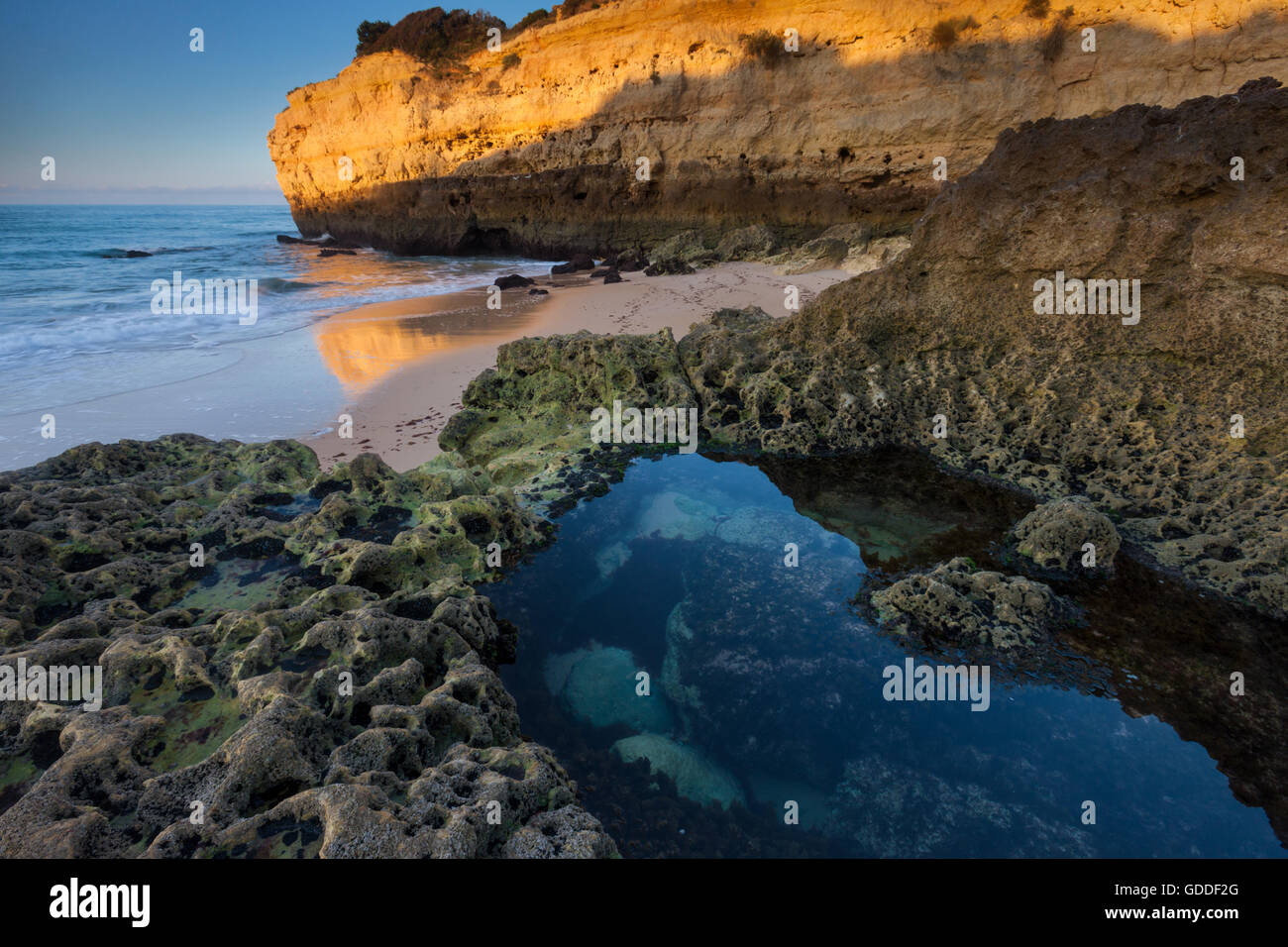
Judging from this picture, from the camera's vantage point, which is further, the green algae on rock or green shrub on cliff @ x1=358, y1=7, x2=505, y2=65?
green shrub on cliff @ x1=358, y1=7, x2=505, y2=65

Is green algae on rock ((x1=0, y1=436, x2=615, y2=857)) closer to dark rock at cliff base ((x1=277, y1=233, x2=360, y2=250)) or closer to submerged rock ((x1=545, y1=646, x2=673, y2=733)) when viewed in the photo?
submerged rock ((x1=545, y1=646, x2=673, y2=733))

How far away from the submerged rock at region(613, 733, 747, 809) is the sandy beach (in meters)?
4.34

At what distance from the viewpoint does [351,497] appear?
5027 mm

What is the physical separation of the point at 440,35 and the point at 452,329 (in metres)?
22.8

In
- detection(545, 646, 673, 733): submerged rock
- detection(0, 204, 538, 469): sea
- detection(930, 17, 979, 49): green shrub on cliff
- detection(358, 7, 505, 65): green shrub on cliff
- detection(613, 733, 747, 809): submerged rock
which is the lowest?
detection(613, 733, 747, 809): submerged rock

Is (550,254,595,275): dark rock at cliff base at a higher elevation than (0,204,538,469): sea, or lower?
higher

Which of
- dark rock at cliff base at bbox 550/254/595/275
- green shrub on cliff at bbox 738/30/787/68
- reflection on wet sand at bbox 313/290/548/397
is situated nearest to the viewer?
reflection on wet sand at bbox 313/290/548/397

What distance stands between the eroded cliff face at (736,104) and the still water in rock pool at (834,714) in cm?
1744

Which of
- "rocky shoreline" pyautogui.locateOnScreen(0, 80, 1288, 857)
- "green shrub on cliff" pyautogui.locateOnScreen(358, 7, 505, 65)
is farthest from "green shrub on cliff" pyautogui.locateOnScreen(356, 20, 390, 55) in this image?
"rocky shoreline" pyautogui.locateOnScreen(0, 80, 1288, 857)

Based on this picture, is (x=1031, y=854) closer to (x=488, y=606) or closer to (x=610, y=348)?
(x=488, y=606)

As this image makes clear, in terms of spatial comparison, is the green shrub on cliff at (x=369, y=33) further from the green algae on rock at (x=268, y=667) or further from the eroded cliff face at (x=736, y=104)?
the green algae on rock at (x=268, y=667)

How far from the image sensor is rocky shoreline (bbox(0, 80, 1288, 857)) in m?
2.42

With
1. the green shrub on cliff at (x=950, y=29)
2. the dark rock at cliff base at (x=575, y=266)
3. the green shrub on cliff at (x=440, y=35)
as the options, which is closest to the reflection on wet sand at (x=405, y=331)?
the dark rock at cliff base at (x=575, y=266)
